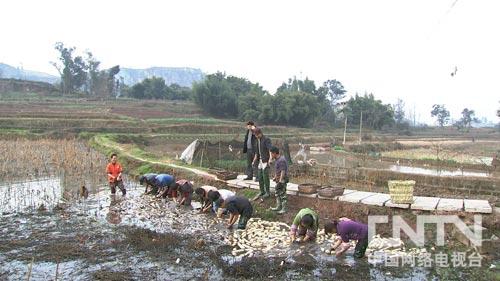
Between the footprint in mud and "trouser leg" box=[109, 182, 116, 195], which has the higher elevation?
"trouser leg" box=[109, 182, 116, 195]

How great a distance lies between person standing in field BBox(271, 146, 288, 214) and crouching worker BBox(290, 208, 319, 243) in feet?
5.00

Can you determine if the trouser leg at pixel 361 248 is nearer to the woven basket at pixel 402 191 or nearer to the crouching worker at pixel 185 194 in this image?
the woven basket at pixel 402 191

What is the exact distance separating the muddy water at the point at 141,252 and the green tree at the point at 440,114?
8817 cm

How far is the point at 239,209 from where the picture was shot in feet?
29.7

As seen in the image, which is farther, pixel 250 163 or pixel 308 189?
pixel 250 163

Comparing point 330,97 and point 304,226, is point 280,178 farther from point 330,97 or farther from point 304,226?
point 330,97

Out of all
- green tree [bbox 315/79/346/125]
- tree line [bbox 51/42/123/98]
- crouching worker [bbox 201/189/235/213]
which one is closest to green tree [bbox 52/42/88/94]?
tree line [bbox 51/42/123/98]

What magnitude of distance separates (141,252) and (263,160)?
3837mm

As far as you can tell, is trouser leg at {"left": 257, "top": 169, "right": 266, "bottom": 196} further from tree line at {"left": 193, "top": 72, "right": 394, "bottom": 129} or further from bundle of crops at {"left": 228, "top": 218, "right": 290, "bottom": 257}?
tree line at {"left": 193, "top": 72, "right": 394, "bottom": 129}

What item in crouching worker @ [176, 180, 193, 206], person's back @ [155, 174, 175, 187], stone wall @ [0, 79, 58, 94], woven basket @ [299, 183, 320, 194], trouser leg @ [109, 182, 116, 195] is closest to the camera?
woven basket @ [299, 183, 320, 194]

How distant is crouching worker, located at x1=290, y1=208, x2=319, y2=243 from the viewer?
7.92m

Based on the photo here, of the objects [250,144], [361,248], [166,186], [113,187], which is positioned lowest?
[361,248]

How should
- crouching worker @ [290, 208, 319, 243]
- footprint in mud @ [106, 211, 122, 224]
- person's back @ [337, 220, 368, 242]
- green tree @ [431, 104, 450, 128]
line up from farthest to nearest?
green tree @ [431, 104, 450, 128] < footprint in mud @ [106, 211, 122, 224] < crouching worker @ [290, 208, 319, 243] < person's back @ [337, 220, 368, 242]

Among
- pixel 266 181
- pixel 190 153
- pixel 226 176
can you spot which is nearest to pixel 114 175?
pixel 226 176
